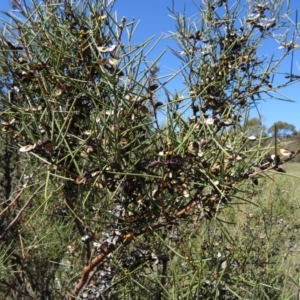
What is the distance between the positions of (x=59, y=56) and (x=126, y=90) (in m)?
0.13

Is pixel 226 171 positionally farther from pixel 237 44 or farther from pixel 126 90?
pixel 237 44

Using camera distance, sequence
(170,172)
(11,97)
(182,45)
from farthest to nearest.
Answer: (182,45) < (11,97) < (170,172)

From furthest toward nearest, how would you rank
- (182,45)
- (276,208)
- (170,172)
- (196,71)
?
1. (276,208)
2. (182,45)
3. (196,71)
4. (170,172)

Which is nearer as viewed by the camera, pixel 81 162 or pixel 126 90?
pixel 126 90

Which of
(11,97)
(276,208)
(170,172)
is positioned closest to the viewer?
(170,172)

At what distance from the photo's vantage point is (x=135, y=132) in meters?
0.72

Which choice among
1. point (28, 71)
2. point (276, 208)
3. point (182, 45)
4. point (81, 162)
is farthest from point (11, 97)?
point (276, 208)

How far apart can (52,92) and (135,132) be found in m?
0.17

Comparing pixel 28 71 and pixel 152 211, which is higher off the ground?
pixel 28 71

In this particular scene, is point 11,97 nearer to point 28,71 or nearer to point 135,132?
point 28,71

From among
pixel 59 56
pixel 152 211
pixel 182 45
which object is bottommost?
pixel 152 211

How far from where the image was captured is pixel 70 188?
827 mm

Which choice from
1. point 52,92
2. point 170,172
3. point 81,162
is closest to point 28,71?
point 52,92

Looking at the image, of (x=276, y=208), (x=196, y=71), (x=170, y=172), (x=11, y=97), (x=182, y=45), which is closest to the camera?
(x=170, y=172)
